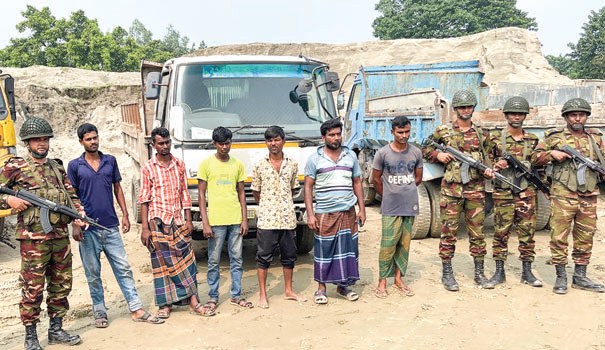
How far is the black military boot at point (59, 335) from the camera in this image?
12.1ft

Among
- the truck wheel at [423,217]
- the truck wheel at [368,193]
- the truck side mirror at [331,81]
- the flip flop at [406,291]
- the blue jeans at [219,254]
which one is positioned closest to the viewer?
the blue jeans at [219,254]

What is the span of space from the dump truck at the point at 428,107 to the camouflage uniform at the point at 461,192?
163 cm

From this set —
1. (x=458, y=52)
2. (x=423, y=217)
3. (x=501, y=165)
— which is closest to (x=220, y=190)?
(x=501, y=165)

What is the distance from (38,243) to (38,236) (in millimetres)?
52

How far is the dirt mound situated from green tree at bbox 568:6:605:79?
9065 millimetres

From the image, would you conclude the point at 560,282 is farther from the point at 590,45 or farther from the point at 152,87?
the point at 590,45

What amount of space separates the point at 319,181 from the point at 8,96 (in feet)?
16.6

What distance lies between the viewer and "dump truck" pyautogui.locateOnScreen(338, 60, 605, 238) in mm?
6504

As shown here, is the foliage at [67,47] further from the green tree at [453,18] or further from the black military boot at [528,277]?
the black military boot at [528,277]

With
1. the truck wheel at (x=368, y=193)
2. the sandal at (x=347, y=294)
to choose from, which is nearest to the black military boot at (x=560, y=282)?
the sandal at (x=347, y=294)

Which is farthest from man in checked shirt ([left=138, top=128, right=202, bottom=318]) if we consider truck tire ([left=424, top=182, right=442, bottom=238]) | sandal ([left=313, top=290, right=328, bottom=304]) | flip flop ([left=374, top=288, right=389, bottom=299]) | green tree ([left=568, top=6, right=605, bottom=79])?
green tree ([left=568, top=6, right=605, bottom=79])

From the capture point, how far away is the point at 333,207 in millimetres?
4406

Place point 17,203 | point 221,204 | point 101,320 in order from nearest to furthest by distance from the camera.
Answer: point 17,203
point 101,320
point 221,204

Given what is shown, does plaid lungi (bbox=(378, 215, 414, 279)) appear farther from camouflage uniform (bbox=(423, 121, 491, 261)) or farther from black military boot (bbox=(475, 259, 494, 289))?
black military boot (bbox=(475, 259, 494, 289))
